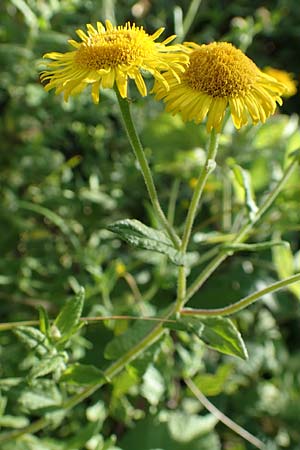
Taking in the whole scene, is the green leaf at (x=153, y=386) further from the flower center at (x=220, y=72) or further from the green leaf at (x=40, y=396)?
the flower center at (x=220, y=72)

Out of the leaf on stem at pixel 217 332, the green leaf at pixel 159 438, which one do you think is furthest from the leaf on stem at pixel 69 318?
the green leaf at pixel 159 438

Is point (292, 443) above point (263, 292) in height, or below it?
below

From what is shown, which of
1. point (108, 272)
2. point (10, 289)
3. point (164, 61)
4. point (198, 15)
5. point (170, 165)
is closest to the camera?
point (164, 61)

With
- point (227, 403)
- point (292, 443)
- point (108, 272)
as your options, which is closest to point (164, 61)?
point (108, 272)

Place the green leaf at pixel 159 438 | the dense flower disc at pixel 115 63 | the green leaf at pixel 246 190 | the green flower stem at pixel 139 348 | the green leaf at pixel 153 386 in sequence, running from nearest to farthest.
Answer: the dense flower disc at pixel 115 63 < the green flower stem at pixel 139 348 < the green leaf at pixel 246 190 < the green leaf at pixel 153 386 < the green leaf at pixel 159 438

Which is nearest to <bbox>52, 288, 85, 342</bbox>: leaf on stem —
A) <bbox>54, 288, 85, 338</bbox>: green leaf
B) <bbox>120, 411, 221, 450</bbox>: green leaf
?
<bbox>54, 288, 85, 338</bbox>: green leaf

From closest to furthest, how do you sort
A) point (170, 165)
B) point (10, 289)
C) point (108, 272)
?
1. point (108, 272)
2. point (10, 289)
3. point (170, 165)

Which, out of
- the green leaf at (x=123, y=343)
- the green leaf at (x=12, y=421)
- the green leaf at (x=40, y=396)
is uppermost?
the green leaf at (x=123, y=343)

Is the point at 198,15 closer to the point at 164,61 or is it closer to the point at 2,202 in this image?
the point at 2,202
